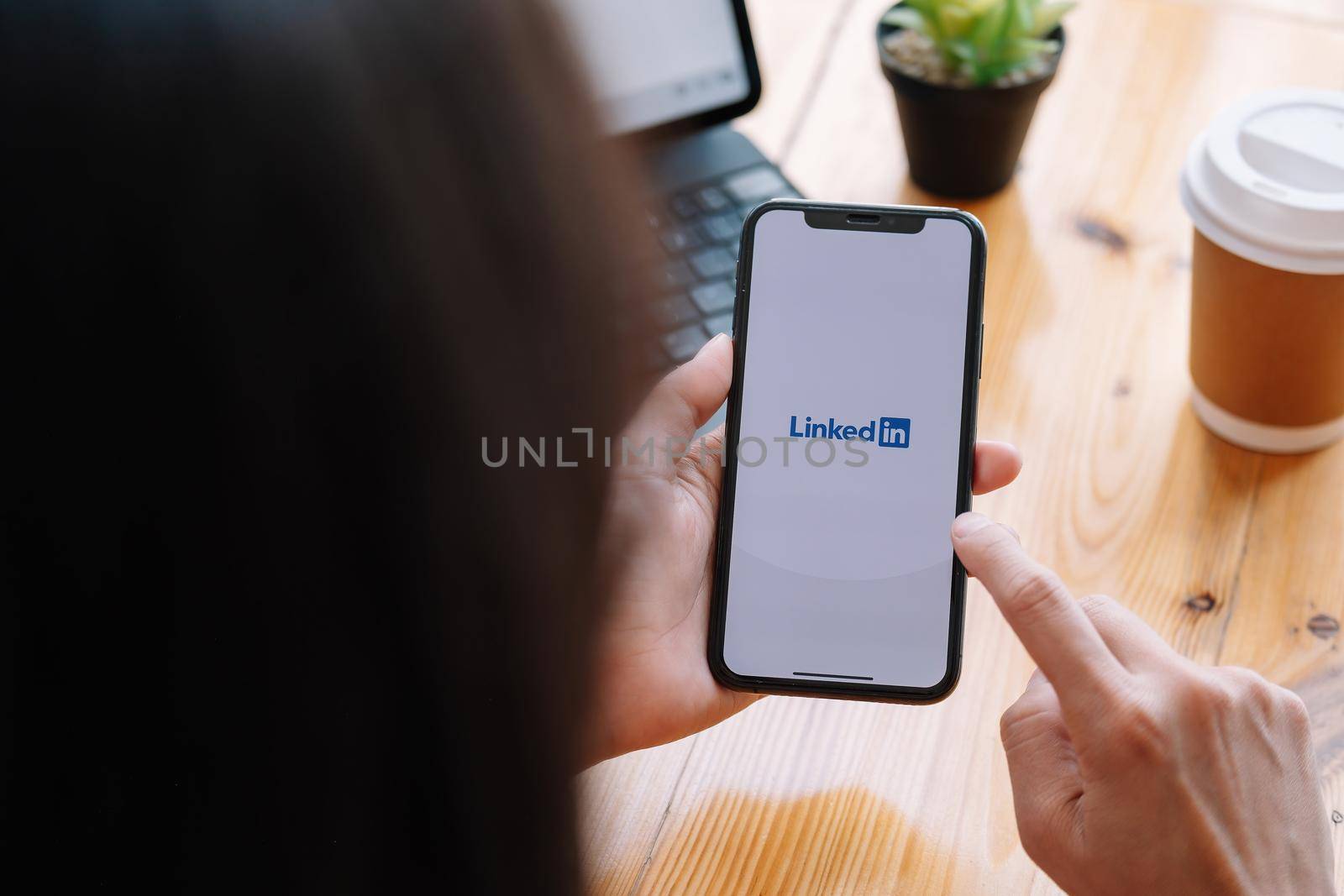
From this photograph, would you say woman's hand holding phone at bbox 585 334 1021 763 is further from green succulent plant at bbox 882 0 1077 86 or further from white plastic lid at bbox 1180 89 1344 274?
green succulent plant at bbox 882 0 1077 86

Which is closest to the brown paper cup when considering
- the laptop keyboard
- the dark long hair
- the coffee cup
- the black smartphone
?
the coffee cup

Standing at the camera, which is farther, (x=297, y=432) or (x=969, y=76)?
(x=969, y=76)

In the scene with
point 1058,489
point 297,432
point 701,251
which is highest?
point 297,432

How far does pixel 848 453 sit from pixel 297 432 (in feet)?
1.14

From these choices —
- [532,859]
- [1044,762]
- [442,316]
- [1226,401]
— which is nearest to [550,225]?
[442,316]

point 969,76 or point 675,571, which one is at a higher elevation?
point 969,76

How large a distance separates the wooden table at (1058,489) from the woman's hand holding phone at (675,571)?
0.03 meters

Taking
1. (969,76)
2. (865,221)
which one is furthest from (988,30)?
(865,221)

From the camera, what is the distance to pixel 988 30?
24.1 inches

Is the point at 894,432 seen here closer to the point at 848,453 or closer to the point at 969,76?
→ the point at 848,453

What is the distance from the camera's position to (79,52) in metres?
0.16

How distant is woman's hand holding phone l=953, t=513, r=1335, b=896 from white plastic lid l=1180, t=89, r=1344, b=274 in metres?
0.20

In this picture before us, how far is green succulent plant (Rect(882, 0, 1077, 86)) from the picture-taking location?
0.61 meters

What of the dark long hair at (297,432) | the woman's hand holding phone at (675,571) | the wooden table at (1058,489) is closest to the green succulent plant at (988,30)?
the wooden table at (1058,489)
